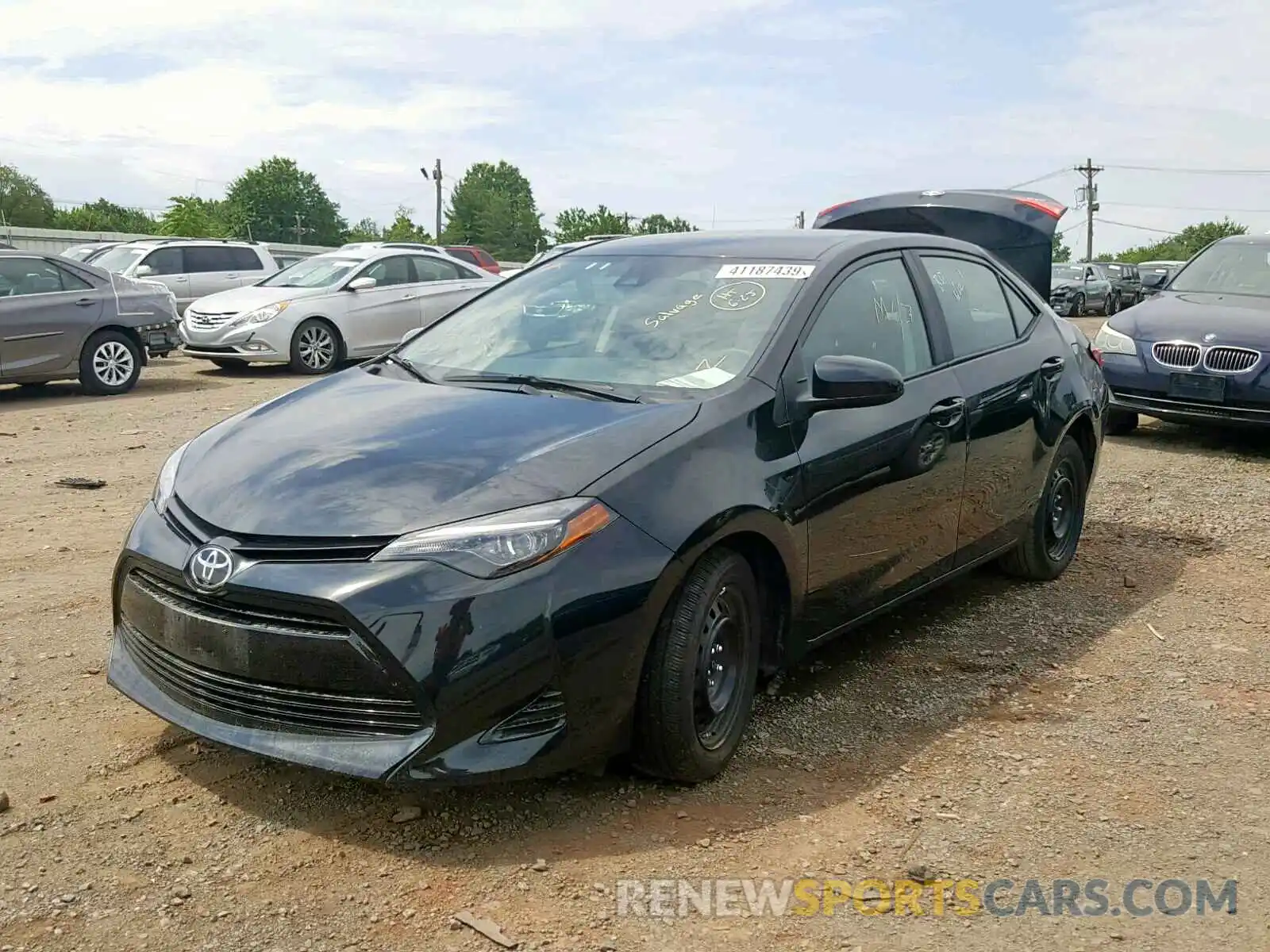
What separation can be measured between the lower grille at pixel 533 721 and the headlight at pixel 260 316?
12315 millimetres

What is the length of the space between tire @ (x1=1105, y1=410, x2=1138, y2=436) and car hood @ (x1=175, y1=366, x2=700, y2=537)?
7468 mm

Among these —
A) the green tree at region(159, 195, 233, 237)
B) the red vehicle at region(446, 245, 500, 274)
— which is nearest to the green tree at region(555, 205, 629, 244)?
the green tree at region(159, 195, 233, 237)

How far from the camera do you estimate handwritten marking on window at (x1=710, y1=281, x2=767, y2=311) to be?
166 inches

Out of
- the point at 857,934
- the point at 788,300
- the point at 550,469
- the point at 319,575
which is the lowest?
the point at 857,934

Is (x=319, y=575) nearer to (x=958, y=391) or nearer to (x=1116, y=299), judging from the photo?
(x=958, y=391)

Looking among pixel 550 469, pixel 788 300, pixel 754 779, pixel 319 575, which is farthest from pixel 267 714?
pixel 788 300

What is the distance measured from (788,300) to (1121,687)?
1872mm

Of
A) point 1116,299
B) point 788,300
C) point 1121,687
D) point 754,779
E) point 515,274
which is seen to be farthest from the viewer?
point 1116,299

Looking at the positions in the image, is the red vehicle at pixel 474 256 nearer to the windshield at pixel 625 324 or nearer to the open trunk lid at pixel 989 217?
the open trunk lid at pixel 989 217

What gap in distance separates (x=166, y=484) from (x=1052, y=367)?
3804 mm

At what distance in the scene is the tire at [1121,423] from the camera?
10.1m

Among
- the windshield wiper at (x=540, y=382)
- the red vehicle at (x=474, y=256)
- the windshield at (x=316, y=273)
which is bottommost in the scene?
the windshield wiper at (x=540, y=382)

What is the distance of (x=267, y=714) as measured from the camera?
10.3 feet

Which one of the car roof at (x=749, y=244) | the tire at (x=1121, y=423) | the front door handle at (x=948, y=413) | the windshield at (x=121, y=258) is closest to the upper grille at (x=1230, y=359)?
the tire at (x=1121, y=423)
